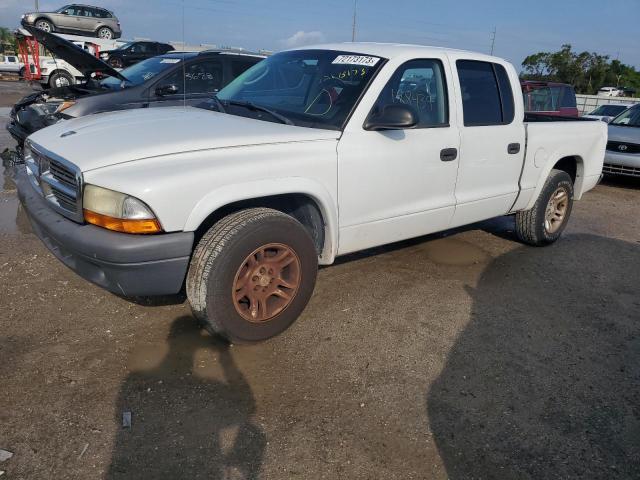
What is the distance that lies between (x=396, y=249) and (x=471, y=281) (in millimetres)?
883

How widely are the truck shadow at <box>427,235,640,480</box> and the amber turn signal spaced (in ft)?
5.68

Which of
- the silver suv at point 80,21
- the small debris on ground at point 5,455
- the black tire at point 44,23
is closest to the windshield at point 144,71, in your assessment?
the small debris on ground at point 5,455

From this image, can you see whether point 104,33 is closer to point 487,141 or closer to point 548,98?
point 548,98

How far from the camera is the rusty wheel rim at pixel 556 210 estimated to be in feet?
17.7

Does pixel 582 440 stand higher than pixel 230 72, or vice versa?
pixel 230 72

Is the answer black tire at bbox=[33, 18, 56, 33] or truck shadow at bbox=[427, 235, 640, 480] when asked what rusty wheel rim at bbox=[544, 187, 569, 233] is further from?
black tire at bbox=[33, 18, 56, 33]

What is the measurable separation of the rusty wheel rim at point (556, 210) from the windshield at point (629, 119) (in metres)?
5.67

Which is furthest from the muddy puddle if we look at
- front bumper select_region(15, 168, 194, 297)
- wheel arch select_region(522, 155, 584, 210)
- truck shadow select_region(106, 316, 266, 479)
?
front bumper select_region(15, 168, 194, 297)

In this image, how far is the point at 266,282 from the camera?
322cm

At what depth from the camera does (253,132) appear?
320cm

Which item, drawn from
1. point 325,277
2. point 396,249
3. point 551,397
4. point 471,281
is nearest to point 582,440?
point 551,397

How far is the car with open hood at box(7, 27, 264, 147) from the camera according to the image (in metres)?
6.39

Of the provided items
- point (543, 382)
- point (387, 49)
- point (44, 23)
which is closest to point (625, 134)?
point (387, 49)

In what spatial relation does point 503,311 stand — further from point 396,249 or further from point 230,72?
point 230,72
